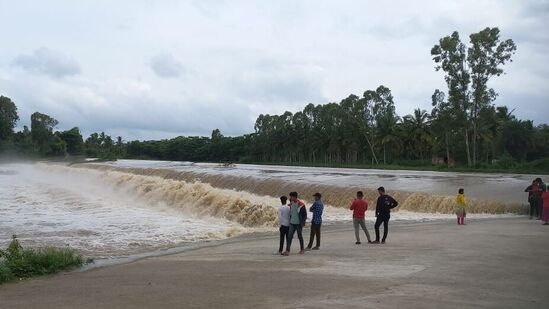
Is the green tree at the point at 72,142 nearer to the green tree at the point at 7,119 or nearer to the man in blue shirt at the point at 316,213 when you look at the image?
the green tree at the point at 7,119

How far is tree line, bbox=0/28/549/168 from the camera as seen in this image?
174 feet

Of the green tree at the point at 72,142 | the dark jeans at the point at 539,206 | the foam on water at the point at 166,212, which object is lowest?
the foam on water at the point at 166,212

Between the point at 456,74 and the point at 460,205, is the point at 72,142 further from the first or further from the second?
the point at 460,205

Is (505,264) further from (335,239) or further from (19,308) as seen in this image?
(19,308)

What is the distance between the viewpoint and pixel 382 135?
256 ft

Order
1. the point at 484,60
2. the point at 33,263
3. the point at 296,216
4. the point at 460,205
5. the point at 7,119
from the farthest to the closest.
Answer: the point at 7,119 → the point at 484,60 → the point at 460,205 → the point at 296,216 → the point at 33,263

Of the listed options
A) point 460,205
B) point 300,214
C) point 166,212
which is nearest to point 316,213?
point 300,214

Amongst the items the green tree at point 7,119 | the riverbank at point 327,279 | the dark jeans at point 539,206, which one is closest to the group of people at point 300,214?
the riverbank at point 327,279

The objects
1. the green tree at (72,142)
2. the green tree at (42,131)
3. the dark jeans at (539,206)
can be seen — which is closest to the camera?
the dark jeans at (539,206)

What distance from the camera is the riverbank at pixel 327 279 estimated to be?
7.80 metres

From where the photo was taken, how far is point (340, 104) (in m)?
86.3

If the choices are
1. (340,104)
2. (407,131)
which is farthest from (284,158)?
(407,131)

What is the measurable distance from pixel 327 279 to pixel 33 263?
644 cm

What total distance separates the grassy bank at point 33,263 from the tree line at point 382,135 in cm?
4599
